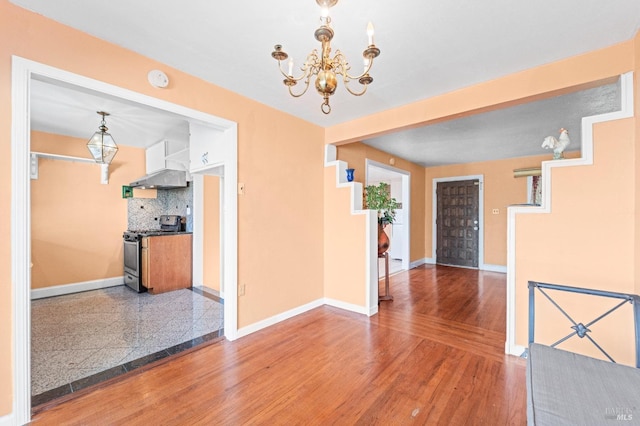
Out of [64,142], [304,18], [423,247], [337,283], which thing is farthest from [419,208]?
[64,142]

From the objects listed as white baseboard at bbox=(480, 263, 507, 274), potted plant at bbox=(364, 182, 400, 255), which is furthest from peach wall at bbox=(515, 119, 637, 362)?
white baseboard at bbox=(480, 263, 507, 274)

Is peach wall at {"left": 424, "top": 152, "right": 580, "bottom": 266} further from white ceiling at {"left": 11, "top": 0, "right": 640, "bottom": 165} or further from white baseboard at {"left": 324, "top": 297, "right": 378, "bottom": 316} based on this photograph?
white baseboard at {"left": 324, "top": 297, "right": 378, "bottom": 316}

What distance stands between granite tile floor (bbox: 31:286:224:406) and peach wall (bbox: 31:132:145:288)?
18.9 inches

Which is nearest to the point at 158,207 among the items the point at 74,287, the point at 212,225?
the point at 212,225

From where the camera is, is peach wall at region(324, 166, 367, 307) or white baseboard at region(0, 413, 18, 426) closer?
white baseboard at region(0, 413, 18, 426)

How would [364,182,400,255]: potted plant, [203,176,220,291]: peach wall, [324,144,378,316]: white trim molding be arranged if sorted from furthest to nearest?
[203,176,220,291]: peach wall, [364,182,400,255]: potted plant, [324,144,378,316]: white trim molding

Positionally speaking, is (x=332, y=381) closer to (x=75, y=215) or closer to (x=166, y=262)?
(x=166, y=262)

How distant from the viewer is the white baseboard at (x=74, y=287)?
3964 mm

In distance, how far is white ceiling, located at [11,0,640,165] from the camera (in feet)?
5.16

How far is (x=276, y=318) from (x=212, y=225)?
2.14 m

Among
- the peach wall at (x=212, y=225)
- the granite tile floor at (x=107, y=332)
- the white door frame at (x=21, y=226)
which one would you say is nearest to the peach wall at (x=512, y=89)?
the peach wall at (x=212, y=225)

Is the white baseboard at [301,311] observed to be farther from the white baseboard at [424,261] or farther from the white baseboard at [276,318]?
the white baseboard at [424,261]

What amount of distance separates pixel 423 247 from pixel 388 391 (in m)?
5.35

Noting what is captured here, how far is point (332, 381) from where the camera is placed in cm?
201
